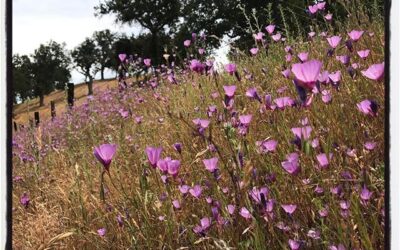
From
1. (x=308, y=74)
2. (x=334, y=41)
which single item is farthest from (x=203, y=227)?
(x=334, y=41)

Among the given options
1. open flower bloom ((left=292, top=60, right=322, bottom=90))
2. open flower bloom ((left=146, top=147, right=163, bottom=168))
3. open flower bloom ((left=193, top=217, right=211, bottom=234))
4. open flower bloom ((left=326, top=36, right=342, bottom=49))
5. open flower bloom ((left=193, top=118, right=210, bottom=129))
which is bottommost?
open flower bloom ((left=193, top=217, right=211, bottom=234))

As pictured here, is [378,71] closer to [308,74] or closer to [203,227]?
[308,74]

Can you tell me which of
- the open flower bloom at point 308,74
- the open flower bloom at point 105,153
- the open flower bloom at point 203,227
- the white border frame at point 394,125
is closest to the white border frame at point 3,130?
the open flower bloom at point 105,153

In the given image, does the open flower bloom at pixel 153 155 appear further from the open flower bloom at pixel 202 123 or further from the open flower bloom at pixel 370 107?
the open flower bloom at pixel 370 107

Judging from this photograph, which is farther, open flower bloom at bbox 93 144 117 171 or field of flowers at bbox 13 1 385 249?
open flower bloom at bbox 93 144 117 171

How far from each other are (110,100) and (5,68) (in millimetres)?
5162

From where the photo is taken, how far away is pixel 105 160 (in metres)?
1.34

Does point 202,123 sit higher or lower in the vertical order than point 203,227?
higher

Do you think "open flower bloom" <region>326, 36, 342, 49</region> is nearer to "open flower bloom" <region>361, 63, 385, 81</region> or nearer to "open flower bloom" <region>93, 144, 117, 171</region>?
"open flower bloom" <region>361, 63, 385, 81</region>

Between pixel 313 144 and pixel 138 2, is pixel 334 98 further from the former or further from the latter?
pixel 138 2

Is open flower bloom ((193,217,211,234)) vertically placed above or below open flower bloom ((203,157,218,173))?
below

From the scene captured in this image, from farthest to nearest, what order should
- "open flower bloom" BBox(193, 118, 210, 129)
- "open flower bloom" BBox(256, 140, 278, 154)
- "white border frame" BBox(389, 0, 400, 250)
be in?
1. "open flower bloom" BBox(193, 118, 210, 129)
2. "open flower bloom" BBox(256, 140, 278, 154)
3. "white border frame" BBox(389, 0, 400, 250)

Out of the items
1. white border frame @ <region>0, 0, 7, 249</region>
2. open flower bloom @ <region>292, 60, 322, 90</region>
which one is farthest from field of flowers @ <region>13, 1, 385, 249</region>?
white border frame @ <region>0, 0, 7, 249</region>

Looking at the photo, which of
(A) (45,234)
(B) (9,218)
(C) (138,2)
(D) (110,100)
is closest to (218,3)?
(C) (138,2)
